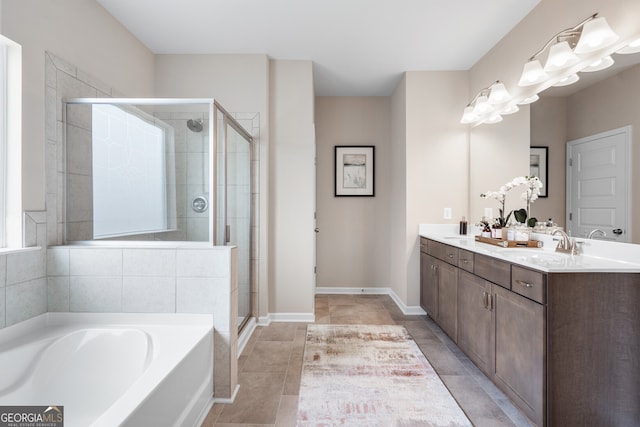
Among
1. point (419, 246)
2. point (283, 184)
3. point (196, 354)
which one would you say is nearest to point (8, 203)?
point (196, 354)

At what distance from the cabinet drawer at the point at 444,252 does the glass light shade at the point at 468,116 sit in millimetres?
1234

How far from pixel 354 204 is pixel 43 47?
325 cm

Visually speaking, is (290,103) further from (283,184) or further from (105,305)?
(105,305)

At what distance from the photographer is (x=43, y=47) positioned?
6.11 ft

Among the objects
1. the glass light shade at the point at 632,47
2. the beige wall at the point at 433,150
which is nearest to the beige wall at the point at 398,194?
the beige wall at the point at 433,150

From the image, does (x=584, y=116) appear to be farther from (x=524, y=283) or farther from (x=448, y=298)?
(x=448, y=298)

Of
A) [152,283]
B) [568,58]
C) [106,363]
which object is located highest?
[568,58]

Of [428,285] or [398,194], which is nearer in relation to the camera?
[428,285]

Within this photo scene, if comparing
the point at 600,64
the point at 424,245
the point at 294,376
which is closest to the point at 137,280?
the point at 294,376

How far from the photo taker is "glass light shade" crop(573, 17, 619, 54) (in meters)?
1.71

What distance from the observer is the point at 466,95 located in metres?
3.36

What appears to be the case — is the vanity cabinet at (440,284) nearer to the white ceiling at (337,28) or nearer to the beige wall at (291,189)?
the beige wall at (291,189)

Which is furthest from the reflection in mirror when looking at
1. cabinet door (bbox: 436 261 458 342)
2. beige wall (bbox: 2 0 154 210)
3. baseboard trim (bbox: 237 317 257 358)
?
beige wall (bbox: 2 0 154 210)

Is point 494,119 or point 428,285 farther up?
point 494,119
